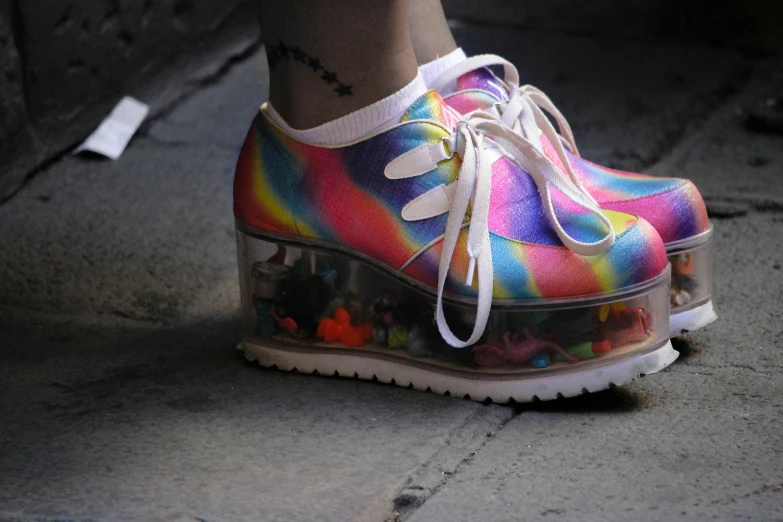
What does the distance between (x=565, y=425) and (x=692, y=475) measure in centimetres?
14

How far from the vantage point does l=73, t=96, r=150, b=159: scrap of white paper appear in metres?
1.94

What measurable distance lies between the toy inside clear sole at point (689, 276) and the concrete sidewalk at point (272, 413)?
0.05m

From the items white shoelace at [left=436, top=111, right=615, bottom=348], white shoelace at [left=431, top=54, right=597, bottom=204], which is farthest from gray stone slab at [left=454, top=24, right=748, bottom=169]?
white shoelace at [left=436, top=111, right=615, bottom=348]

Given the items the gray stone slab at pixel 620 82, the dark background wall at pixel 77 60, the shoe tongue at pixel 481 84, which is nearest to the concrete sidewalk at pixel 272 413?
the dark background wall at pixel 77 60

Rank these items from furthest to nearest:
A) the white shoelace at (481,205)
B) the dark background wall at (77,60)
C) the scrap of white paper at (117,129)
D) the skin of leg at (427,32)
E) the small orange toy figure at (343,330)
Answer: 1. the scrap of white paper at (117,129)
2. the dark background wall at (77,60)
3. the skin of leg at (427,32)
4. the small orange toy figure at (343,330)
5. the white shoelace at (481,205)

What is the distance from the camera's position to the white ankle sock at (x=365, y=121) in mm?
1066

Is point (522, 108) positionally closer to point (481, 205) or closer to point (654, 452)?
point (481, 205)

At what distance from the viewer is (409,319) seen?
1.08 m

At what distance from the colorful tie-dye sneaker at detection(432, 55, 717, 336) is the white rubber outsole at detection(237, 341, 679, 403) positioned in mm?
162

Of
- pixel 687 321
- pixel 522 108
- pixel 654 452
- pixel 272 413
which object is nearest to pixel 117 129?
pixel 522 108

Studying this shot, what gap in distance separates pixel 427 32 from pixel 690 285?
0.47 m

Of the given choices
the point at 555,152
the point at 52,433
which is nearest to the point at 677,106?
the point at 555,152

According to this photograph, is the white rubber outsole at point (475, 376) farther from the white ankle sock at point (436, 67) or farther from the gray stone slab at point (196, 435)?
the white ankle sock at point (436, 67)

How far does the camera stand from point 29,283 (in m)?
1.45
